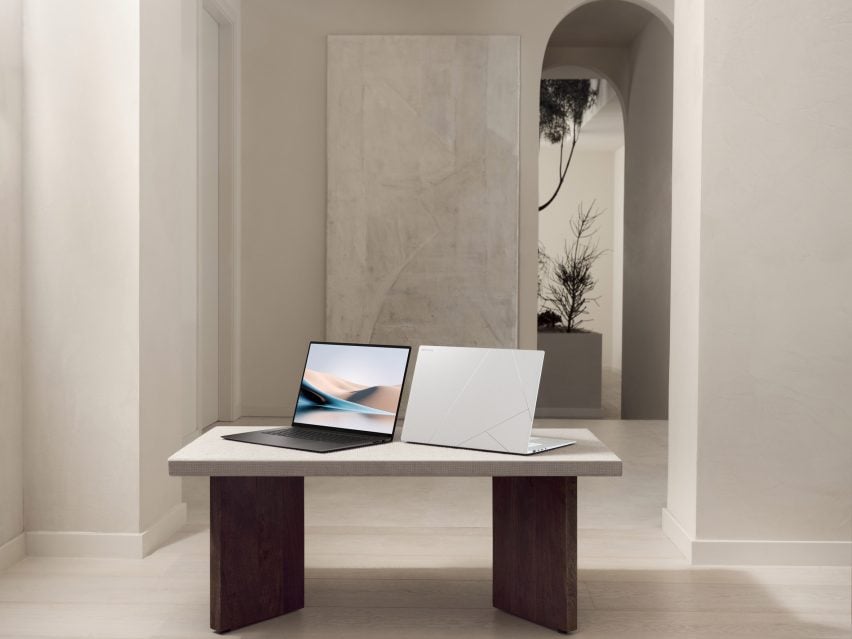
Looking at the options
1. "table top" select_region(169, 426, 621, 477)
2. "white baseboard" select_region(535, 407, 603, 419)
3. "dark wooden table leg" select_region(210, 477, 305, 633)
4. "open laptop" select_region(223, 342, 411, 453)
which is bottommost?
"white baseboard" select_region(535, 407, 603, 419)

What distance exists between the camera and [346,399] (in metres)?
2.55

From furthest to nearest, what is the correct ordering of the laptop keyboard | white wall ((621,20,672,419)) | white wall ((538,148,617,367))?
white wall ((538,148,617,367))
white wall ((621,20,672,419))
the laptop keyboard

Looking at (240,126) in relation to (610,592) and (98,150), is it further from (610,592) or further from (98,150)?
(610,592)

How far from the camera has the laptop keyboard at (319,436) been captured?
243cm

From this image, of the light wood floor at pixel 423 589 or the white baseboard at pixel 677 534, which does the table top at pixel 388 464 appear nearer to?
Answer: the light wood floor at pixel 423 589

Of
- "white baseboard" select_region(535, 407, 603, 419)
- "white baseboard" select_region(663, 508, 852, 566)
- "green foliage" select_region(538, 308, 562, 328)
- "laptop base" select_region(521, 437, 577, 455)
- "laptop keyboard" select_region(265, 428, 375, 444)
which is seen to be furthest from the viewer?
"green foliage" select_region(538, 308, 562, 328)

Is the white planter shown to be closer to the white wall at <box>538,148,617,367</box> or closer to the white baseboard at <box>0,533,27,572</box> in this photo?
the white baseboard at <box>0,533,27,572</box>

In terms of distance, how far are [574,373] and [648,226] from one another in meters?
1.44

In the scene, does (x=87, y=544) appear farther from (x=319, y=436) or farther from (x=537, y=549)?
(x=537, y=549)

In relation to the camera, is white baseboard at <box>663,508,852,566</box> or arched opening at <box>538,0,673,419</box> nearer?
white baseboard at <box>663,508,852,566</box>

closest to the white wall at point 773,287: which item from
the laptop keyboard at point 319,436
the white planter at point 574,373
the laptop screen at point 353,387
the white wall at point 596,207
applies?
the laptop screen at point 353,387

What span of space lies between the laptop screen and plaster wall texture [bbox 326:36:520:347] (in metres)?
3.28

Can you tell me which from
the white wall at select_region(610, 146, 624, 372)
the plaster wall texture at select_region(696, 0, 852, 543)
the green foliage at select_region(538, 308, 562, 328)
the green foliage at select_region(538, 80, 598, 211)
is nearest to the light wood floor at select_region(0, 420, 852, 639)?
the plaster wall texture at select_region(696, 0, 852, 543)

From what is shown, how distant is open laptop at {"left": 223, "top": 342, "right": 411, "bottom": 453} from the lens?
2445 mm
